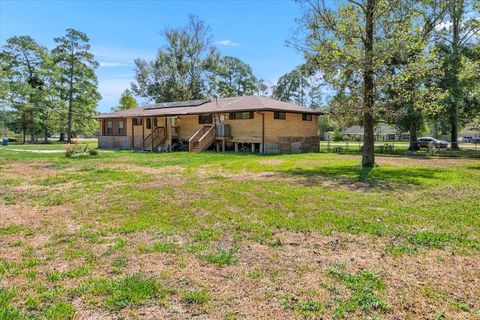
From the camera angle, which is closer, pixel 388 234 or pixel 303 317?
pixel 303 317

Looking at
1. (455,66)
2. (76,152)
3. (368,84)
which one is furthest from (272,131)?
(455,66)

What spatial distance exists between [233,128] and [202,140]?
101 inches

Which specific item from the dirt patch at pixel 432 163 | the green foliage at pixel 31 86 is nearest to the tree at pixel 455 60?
the dirt patch at pixel 432 163

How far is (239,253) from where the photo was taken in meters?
4.80

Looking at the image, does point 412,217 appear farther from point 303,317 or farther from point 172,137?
point 172,137

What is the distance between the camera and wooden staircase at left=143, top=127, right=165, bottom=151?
97.7ft

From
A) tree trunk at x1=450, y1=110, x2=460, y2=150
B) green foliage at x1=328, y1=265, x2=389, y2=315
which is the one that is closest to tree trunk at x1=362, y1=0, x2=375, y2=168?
green foliage at x1=328, y1=265, x2=389, y2=315

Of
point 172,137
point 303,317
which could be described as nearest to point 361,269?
point 303,317

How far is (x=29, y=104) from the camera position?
41719 millimetres

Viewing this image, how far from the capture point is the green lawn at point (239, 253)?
11.2 feet

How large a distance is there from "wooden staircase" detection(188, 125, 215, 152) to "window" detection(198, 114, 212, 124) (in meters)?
0.89

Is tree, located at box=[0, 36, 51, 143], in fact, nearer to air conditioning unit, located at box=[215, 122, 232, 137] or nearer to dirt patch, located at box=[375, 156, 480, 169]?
air conditioning unit, located at box=[215, 122, 232, 137]

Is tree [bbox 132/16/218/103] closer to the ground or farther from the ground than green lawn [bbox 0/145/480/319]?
farther from the ground

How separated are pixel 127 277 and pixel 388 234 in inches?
158
